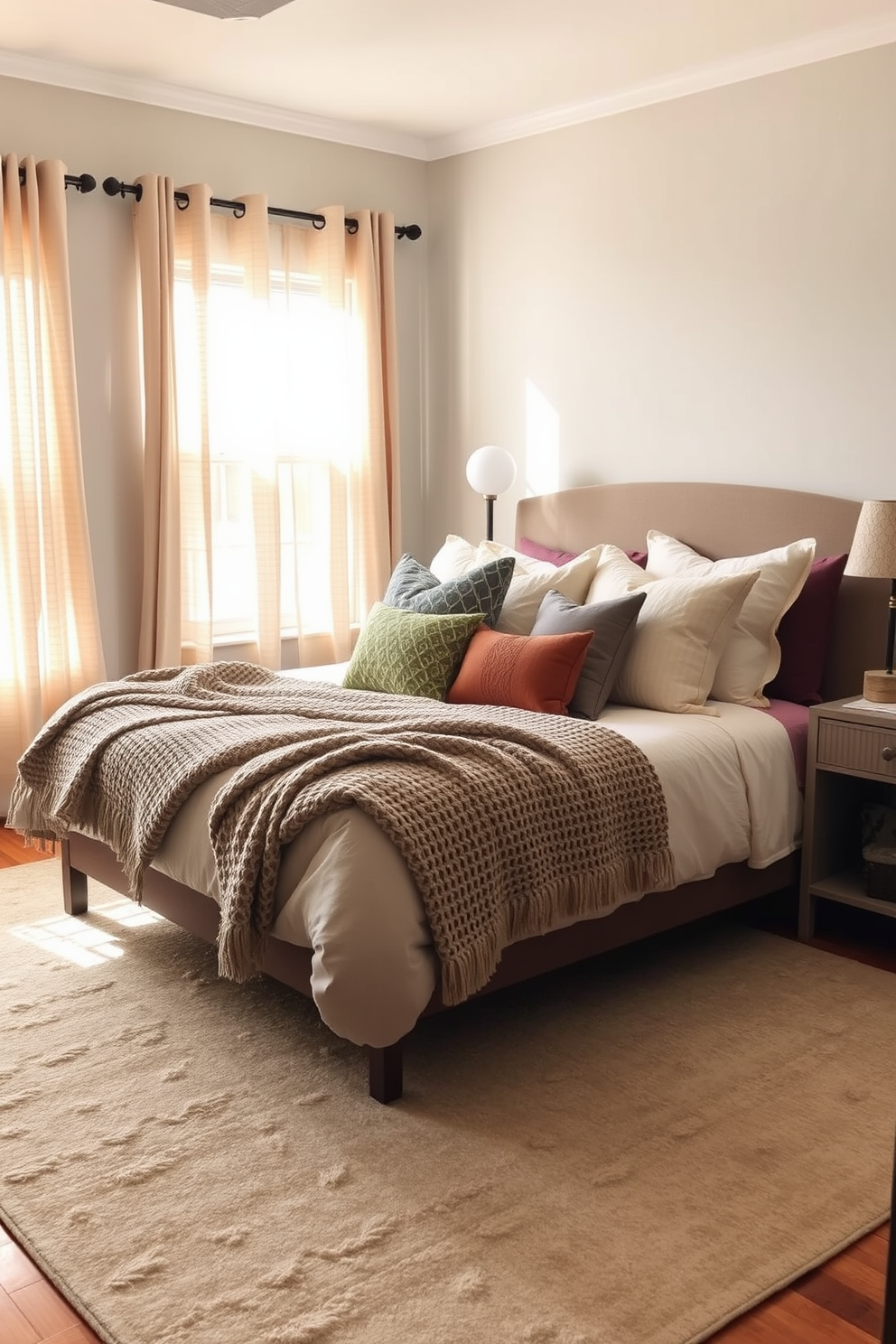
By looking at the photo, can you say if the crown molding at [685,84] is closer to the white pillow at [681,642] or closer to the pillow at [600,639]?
the white pillow at [681,642]

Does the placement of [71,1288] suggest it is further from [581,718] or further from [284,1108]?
[581,718]

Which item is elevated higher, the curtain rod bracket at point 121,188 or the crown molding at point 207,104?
the crown molding at point 207,104

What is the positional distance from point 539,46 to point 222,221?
1.47m

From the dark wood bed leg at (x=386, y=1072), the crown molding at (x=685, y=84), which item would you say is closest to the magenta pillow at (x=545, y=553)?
the crown molding at (x=685, y=84)

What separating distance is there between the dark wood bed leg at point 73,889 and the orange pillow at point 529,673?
1.27m

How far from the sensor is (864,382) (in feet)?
12.7

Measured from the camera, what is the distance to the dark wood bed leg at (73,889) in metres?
3.62

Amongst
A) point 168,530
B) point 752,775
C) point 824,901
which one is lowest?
point 824,901

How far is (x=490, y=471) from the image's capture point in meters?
4.86

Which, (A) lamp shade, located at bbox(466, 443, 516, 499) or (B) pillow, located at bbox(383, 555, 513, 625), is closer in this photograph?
(B) pillow, located at bbox(383, 555, 513, 625)

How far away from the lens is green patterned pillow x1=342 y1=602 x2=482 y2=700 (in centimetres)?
354

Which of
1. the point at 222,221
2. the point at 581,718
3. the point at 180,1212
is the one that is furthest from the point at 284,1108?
the point at 222,221

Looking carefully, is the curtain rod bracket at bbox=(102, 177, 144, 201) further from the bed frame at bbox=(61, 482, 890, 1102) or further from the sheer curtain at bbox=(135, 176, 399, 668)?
the bed frame at bbox=(61, 482, 890, 1102)

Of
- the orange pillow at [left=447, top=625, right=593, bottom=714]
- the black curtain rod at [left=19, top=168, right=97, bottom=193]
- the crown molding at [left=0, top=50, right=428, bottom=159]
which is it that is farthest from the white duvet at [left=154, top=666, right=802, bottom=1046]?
the crown molding at [left=0, top=50, right=428, bottom=159]
